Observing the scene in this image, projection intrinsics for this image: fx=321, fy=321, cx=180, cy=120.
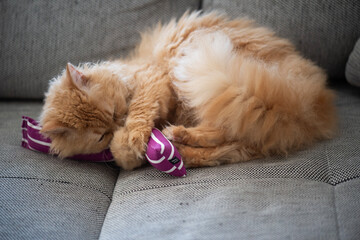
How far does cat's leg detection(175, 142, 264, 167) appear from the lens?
140cm

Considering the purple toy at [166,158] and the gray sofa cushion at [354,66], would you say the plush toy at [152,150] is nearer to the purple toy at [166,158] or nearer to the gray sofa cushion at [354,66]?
the purple toy at [166,158]

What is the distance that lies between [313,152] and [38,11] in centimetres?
172

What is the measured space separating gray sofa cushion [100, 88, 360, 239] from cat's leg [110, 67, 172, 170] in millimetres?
93

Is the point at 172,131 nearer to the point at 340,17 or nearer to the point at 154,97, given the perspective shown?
the point at 154,97

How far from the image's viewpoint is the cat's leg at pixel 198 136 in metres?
1.42

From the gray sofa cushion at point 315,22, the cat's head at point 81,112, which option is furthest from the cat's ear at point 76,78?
the gray sofa cushion at point 315,22

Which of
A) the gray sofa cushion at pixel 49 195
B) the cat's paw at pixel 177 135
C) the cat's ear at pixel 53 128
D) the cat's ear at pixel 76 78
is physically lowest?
the gray sofa cushion at pixel 49 195

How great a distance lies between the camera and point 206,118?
4.66ft

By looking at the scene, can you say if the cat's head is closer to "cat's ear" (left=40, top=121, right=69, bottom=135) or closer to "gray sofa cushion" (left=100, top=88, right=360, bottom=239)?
"cat's ear" (left=40, top=121, right=69, bottom=135)

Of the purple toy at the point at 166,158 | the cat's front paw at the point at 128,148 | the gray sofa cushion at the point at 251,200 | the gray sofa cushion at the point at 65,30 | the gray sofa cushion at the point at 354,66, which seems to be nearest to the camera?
the gray sofa cushion at the point at 251,200

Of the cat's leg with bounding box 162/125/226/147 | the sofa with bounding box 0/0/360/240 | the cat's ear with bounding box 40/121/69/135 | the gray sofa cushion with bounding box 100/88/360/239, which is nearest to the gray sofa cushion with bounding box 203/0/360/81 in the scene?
the sofa with bounding box 0/0/360/240

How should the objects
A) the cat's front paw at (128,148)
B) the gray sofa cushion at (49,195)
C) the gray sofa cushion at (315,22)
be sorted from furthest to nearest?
the gray sofa cushion at (315,22), the cat's front paw at (128,148), the gray sofa cushion at (49,195)

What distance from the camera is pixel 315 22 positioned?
5.93 ft

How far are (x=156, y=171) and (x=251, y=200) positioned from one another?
1.49ft
